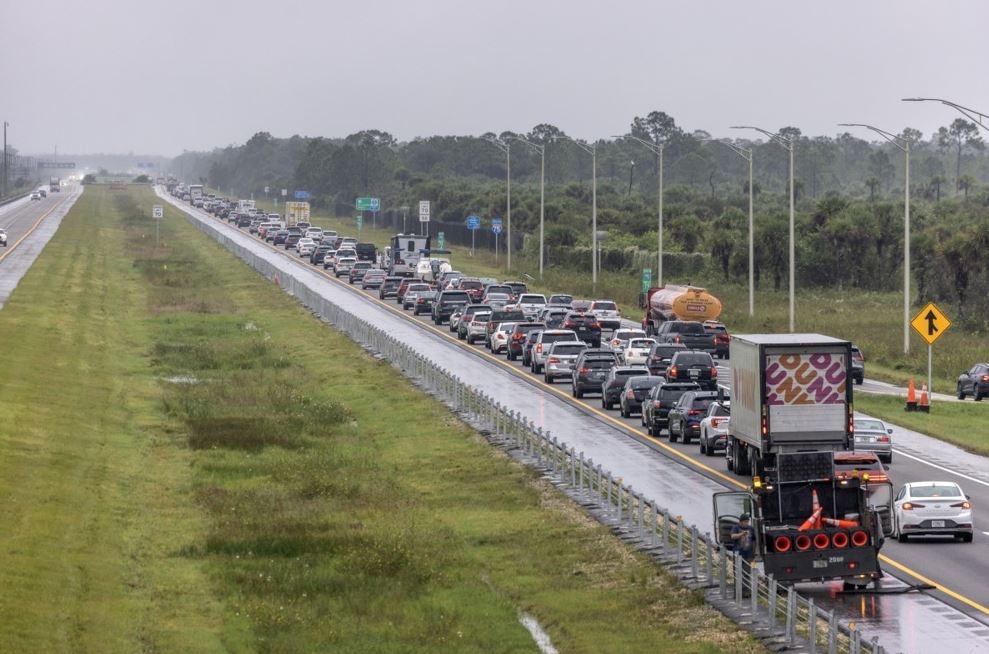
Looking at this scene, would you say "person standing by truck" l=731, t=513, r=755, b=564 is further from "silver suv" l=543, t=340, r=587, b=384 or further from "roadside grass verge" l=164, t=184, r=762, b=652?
"silver suv" l=543, t=340, r=587, b=384

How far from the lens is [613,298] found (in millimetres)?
110500

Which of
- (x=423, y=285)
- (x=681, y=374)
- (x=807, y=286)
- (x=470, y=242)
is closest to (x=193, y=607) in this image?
(x=681, y=374)

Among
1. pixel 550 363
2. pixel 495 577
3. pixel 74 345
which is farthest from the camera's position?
pixel 74 345

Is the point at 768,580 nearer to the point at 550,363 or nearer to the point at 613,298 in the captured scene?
the point at 550,363

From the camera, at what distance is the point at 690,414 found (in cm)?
4847

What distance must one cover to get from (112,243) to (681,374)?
4177 inches

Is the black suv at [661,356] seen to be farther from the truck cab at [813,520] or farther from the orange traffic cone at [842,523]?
the orange traffic cone at [842,523]

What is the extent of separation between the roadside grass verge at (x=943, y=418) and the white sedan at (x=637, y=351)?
914 cm

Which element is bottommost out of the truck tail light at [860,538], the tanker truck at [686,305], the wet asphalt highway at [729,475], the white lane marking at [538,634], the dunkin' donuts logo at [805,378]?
the white lane marking at [538,634]

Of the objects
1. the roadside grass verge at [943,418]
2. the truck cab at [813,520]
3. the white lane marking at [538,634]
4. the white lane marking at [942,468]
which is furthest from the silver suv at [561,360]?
the truck cab at [813,520]

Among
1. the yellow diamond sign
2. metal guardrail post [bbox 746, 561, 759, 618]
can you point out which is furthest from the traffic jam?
the yellow diamond sign

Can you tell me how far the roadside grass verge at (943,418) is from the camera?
5188 centimetres

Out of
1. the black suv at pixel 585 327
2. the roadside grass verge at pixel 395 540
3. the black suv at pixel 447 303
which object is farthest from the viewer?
the black suv at pixel 447 303

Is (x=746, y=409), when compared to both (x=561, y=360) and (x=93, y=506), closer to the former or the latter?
(x=93, y=506)
